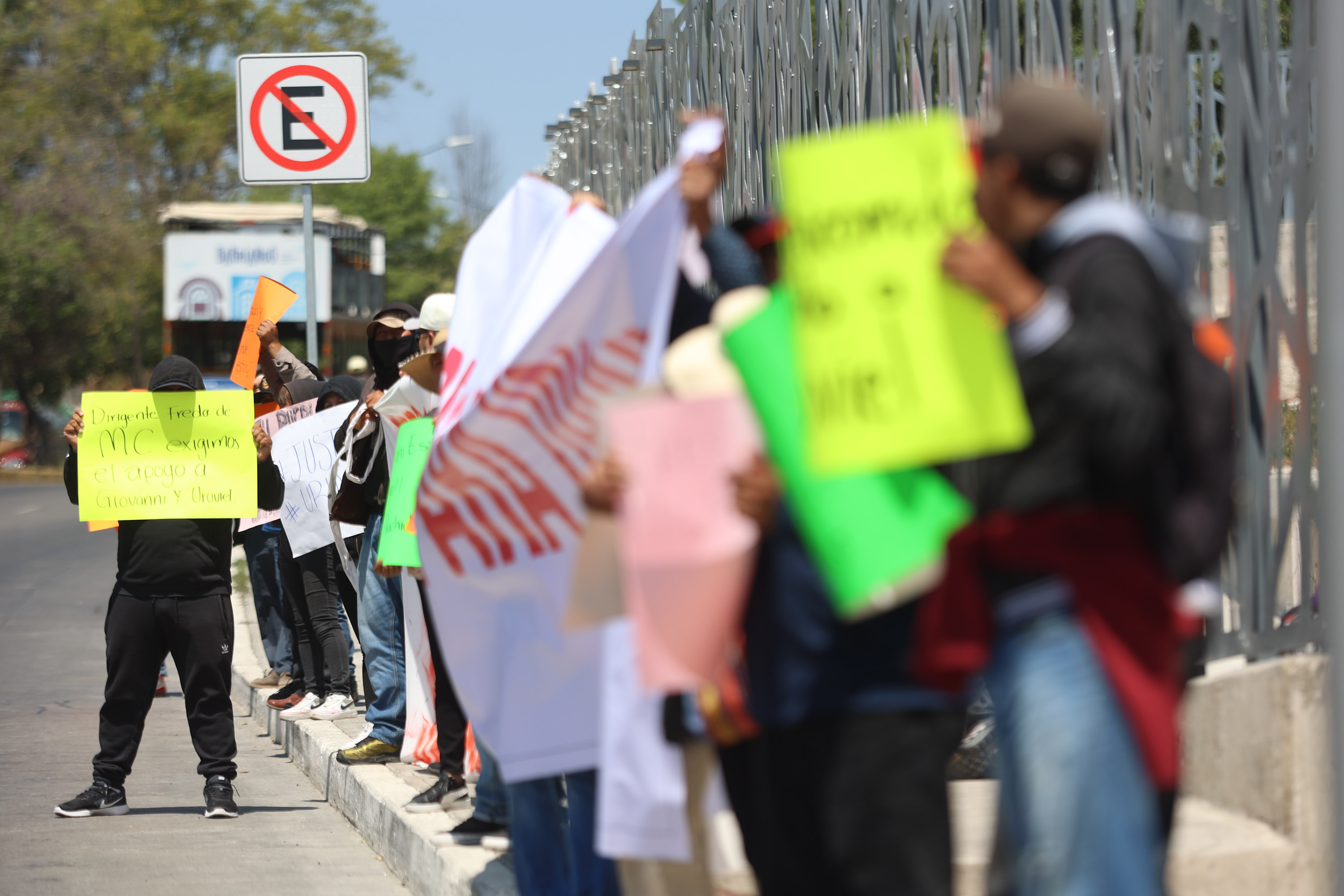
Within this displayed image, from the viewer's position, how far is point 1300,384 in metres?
4.54

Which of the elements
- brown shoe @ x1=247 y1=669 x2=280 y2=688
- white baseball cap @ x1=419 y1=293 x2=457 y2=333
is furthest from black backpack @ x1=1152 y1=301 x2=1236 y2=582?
A: brown shoe @ x1=247 y1=669 x2=280 y2=688

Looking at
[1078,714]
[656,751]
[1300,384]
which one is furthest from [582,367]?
[1300,384]

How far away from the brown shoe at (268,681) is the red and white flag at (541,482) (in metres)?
6.93

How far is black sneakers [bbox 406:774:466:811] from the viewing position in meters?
6.41

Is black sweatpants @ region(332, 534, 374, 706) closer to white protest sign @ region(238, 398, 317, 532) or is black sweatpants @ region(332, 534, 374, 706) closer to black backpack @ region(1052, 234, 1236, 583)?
white protest sign @ region(238, 398, 317, 532)

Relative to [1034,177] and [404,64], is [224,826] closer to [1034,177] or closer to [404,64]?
[1034,177]

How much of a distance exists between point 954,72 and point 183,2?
157 feet

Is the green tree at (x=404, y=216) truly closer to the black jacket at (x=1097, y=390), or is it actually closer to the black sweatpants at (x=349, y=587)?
the black sweatpants at (x=349, y=587)

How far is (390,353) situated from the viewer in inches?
294

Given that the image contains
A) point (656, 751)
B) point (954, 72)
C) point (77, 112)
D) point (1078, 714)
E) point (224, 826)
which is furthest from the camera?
point (77, 112)

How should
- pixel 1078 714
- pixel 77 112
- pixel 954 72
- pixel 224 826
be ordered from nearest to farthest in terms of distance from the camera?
1. pixel 1078 714
2. pixel 954 72
3. pixel 224 826
4. pixel 77 112

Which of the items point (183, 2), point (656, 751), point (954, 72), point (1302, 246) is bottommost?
point (656, 751)

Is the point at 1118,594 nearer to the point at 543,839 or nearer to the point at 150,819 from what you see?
the point at 543,839

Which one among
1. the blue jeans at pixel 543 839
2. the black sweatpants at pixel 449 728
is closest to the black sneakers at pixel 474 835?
the black sweatpants at pixel 449 728
